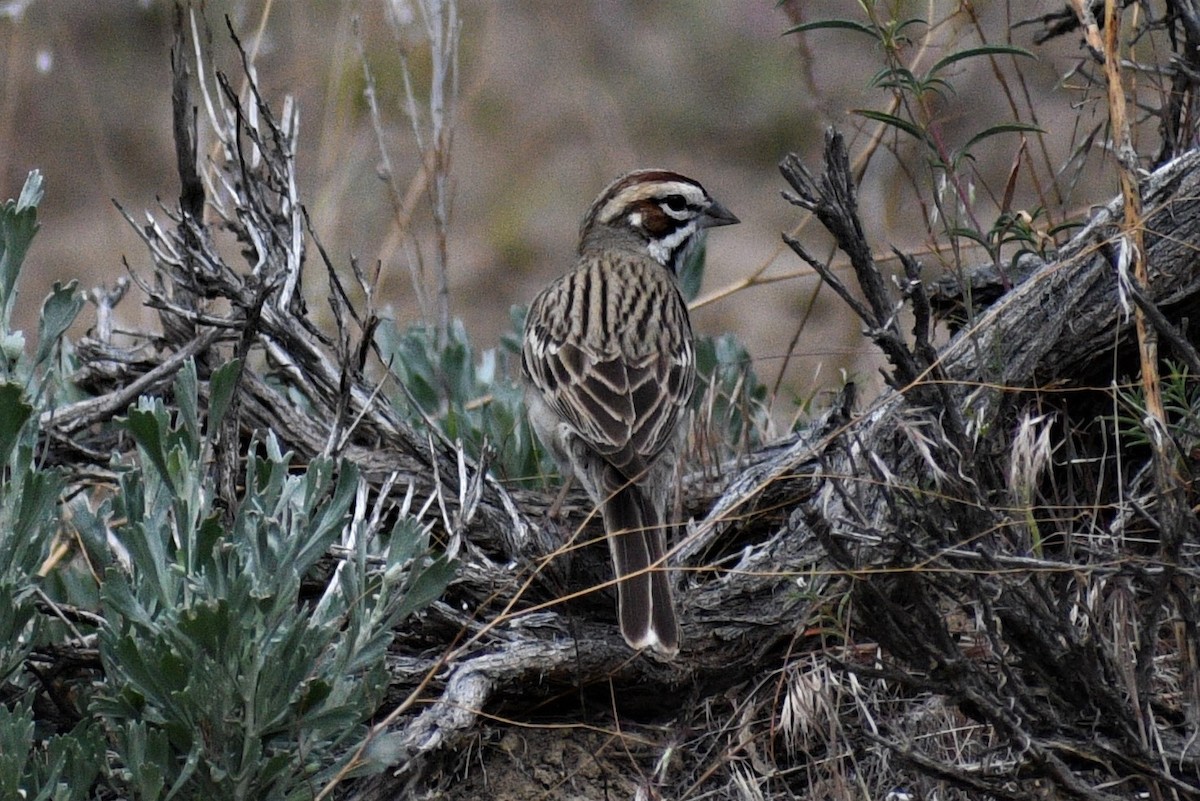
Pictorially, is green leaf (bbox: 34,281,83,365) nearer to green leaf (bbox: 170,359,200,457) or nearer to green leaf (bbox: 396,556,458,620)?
green leaf (bbox: 170,359,200,457)

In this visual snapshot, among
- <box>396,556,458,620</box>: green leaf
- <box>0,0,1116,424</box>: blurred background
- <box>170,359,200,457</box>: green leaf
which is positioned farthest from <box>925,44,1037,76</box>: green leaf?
<box>0,0,1116,424</box>: blurred background

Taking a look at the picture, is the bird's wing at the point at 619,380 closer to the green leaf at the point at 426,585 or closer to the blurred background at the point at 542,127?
the green leaf at the point at 426,585

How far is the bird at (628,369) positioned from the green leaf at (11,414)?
137cm

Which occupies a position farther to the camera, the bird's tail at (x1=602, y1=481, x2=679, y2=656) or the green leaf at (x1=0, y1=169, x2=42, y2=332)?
the bird's tail at (x1=602, y1=481, x2=679, y2=656)

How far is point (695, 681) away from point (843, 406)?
771 millimetres

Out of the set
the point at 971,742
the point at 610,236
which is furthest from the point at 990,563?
the point at 610,236

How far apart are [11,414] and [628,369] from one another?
2101 mm

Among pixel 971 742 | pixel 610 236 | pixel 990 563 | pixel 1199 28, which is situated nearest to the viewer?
pixel 990 563

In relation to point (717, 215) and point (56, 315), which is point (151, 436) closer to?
point (56, 315)

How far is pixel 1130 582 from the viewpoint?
3.62 meters

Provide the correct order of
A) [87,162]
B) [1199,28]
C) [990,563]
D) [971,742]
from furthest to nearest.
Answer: [87,162], [1199,28], [971,742], [990,563]

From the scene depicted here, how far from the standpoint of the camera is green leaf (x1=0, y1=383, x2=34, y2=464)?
11.0 ft

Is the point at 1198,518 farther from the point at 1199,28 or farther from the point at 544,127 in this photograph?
the point at 544,127

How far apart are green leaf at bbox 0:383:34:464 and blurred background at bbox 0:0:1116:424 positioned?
5.19 metres
